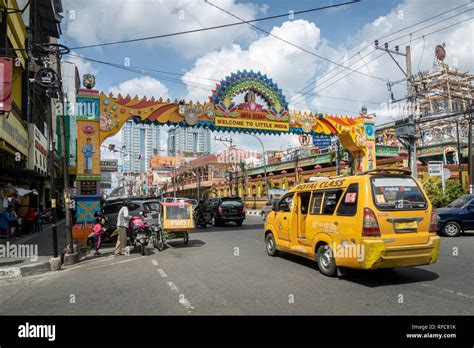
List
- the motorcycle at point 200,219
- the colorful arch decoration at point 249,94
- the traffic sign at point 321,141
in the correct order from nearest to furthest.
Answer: the colorful arch decoration at point 249,94 → the motorcycle at point 200,219 → the traffic sign at point 321,141

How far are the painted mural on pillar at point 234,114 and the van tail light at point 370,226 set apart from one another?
38.0 ft

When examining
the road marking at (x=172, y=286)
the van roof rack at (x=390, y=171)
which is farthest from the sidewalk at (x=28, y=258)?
the van roof rack at (x=390, y=171)

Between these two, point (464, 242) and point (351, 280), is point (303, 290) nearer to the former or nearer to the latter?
point (351, 280)

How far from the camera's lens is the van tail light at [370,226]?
20.4ft

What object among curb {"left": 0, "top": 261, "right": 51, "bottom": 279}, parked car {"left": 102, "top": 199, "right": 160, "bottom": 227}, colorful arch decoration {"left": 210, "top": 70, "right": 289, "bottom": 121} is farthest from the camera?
colorful arch decoration {"left": 210, "top": 70, "right": 289, "bottom": 121}

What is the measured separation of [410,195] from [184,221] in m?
7.74

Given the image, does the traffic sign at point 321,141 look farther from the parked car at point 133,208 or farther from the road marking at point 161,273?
the road marking at point 161,273

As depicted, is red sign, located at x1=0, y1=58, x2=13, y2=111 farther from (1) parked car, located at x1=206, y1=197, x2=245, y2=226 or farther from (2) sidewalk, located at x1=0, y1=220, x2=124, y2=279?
(1) parked car, located at x1=206, y1=197, x2=245, y2=226

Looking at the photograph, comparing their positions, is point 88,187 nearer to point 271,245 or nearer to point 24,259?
point 24,259

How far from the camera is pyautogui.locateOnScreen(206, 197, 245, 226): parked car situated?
21.4 meters

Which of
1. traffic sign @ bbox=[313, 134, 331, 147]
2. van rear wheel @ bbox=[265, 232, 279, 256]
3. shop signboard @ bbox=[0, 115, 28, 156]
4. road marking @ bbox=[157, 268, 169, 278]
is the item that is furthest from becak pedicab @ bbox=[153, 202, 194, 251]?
traffic sign @ bbox=[313, 134, 331, 147]

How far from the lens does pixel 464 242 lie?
12.1 m

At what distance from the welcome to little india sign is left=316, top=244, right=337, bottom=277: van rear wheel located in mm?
10611
